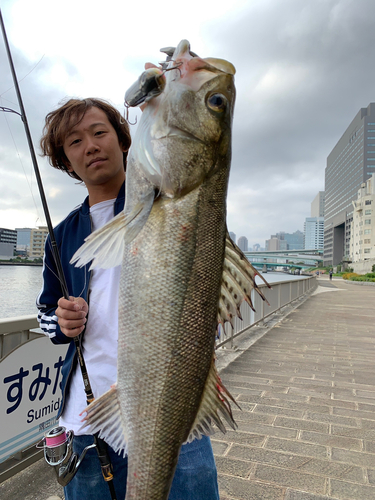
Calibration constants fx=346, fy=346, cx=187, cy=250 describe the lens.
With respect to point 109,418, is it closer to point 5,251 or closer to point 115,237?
point 115,237

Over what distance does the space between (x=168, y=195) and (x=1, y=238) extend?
19.6 ft

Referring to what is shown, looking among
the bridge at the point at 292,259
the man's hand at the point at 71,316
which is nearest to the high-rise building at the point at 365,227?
the bridge at the point at 292,259

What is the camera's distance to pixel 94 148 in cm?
172

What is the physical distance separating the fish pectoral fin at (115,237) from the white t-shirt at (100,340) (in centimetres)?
33

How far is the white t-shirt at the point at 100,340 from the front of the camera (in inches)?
65.3

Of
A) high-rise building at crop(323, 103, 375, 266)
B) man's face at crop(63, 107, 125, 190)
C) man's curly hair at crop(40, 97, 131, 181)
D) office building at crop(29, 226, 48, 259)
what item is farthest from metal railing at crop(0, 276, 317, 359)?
high-rise building at crop(323, 103, 375, 266)

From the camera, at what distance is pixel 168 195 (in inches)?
53.9

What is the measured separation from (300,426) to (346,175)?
177m

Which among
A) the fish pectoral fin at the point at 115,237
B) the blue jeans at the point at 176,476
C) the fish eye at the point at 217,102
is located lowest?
the blue jeans at the point at 176,476

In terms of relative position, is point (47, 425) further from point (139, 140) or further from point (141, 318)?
point (139, 140)

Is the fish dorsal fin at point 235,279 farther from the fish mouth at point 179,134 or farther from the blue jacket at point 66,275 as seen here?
the blue jacket at point 66,275

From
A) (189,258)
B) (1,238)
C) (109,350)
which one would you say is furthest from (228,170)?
(1,238)

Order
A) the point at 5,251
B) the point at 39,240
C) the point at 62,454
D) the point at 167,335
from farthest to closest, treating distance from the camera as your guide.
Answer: the point at 5,251 → the point at 39,240 → the point at 62,454 → the point at 167,335

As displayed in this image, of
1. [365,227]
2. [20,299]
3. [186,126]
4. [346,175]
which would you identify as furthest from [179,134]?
[346,175]
